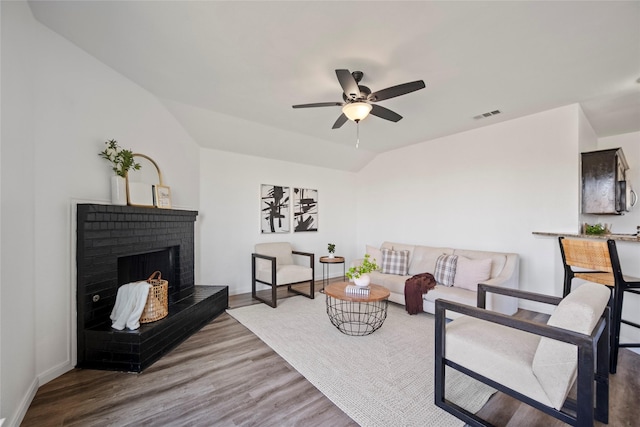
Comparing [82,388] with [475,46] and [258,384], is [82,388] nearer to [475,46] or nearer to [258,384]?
[258,384]

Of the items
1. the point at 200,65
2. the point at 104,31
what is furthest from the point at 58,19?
the point at 200,65

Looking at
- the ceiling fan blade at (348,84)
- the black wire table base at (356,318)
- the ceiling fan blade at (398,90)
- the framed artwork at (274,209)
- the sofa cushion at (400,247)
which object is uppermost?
the ceiling fan blade at (348,84)

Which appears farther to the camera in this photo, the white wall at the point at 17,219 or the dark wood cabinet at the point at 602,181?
the dark wood cabinet at the point at 602,181

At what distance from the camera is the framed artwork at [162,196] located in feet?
10.0

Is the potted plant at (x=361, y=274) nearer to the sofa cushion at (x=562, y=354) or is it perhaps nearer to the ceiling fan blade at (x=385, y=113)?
the ceiling fan blade at (x=385, y=113)

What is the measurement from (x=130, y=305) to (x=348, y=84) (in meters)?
2.73

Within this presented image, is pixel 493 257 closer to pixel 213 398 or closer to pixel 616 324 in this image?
pixel 616 324

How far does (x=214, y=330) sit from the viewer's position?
10.0 ft

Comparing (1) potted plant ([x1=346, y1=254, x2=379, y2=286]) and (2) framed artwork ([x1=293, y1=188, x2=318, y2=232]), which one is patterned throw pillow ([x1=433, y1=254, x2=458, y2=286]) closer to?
(1) potted plant ([x1=346, y1=254, x2=379, y2=286])

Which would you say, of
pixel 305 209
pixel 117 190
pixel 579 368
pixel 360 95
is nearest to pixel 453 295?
pixel 579 368

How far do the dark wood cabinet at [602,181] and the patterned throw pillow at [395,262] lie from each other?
231cm

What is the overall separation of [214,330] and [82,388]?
1193 millimetres

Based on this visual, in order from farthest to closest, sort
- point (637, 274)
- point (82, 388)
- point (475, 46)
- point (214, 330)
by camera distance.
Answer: point (214, 330) → point (637, 274) → point (475, 46) → point (82, 388)

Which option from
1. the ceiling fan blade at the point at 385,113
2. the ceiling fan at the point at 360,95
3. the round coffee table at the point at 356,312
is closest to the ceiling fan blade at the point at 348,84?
the ceiling fan at the point at 360,95
